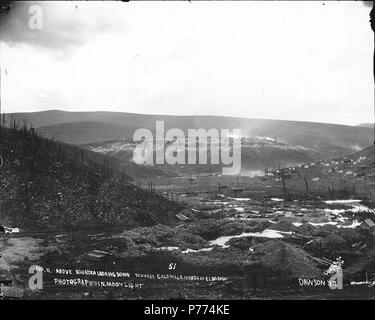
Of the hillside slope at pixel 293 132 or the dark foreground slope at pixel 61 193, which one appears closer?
the dark foreground slope at pixel 61 193

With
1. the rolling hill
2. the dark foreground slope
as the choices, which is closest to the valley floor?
the dark foreground slope

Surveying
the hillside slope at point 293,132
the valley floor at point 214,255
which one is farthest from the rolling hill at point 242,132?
the valley floor at point 214,255

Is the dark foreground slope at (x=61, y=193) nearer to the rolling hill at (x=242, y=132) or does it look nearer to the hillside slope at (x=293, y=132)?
the rolling hill at (x=242, y=132)

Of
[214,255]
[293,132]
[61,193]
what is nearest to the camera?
[214,255]

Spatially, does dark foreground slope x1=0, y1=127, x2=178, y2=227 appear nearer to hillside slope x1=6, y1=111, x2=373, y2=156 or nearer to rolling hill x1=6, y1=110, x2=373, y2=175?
rolling hill x1=6, y1=110, x2=373, y2=175

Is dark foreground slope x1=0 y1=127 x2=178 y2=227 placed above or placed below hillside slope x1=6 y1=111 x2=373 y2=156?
below

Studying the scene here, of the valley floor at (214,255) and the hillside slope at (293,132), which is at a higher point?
the hillside slope at (293,132)

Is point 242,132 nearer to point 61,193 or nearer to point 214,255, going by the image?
point 214,255

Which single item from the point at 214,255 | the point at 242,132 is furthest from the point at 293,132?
the point at 214,255

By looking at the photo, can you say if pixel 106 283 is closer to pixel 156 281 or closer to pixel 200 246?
pixel 156 281
